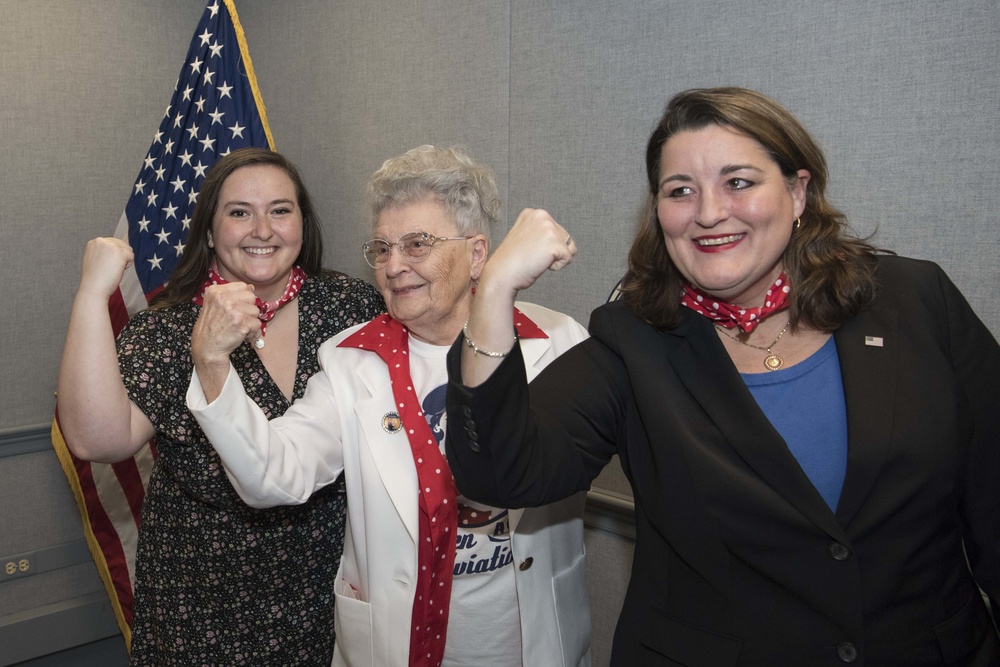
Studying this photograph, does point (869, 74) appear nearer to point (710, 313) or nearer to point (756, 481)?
point (710, 313)

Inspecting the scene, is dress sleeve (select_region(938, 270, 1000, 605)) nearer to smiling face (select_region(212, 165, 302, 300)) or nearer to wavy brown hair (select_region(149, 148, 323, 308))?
smiling face (select_region(212, 165, 302, 300))

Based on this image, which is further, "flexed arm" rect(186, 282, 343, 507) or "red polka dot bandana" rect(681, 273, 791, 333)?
"flexed arm" rect(186, 282, 343, 507)

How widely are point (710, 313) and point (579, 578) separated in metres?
0.84

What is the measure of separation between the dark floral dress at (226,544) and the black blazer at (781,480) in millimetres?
964

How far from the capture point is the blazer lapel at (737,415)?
1.22 metres

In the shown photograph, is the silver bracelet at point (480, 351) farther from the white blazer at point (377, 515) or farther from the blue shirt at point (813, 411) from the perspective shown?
the white blazer at point (377, 515)

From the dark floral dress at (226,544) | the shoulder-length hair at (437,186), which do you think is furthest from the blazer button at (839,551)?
the dark floral dress at (226,544)

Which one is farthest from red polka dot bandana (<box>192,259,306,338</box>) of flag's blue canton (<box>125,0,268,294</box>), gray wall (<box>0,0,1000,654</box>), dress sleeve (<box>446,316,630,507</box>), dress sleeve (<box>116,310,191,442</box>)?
dress sleeve (<box>446,316,630,507</box>)

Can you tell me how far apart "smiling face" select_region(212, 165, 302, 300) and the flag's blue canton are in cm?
70

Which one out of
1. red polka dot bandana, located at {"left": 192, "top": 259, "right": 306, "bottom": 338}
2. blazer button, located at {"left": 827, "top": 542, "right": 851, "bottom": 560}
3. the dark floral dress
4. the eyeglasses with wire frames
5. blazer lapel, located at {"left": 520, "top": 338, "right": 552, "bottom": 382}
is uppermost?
the eyeglasses with wire frames

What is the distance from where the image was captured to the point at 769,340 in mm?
1405

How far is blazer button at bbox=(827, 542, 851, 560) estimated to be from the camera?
1.21 metres

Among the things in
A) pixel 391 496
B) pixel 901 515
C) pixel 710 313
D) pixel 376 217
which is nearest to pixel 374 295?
pixel 376 217

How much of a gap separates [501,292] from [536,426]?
0.24m
